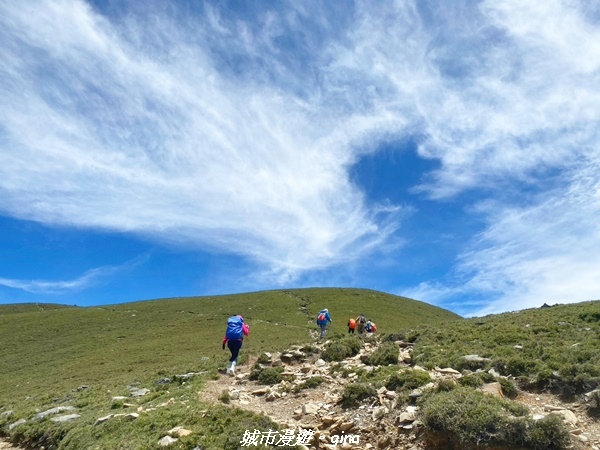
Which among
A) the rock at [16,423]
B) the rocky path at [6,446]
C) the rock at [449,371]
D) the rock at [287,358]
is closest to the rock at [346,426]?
A: the rock at [449,371]

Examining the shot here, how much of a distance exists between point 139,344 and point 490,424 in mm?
40682

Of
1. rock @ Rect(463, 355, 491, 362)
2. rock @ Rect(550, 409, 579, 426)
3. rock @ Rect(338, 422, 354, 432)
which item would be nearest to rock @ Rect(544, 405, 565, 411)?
rock @ Rect(550, 409, 579, 426)

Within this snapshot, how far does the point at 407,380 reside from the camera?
39.1 ft

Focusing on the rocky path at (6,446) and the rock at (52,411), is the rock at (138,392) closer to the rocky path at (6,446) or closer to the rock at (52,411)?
the rock at (52,411)

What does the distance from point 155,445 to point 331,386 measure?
5830 mm

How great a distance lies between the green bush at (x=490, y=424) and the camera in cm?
797

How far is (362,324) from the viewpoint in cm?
3111

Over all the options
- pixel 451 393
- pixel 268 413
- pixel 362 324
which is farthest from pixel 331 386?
pixel 362 324

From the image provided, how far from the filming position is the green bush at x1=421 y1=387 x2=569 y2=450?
7973 mm

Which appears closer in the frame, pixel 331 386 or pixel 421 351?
pixel 331 386

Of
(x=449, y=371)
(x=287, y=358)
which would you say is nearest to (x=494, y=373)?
(x=449, y=371)

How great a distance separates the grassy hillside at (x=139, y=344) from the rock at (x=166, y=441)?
0.93 feet

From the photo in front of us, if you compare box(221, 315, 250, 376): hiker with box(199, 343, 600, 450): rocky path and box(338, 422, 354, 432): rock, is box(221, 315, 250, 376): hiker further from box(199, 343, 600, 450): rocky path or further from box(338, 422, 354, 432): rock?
box(338, 422, 354, 432): rock

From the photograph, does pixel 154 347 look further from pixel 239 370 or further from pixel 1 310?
pixel 1 310
